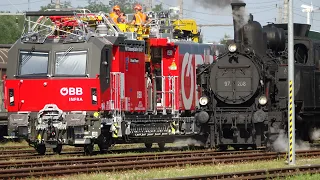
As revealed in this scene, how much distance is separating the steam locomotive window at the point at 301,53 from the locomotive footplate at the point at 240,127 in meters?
2.92

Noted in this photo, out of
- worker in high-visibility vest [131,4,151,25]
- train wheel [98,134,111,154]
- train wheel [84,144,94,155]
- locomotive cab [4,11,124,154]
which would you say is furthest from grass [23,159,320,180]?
worker in high-visibility vest [131,4,151,25]

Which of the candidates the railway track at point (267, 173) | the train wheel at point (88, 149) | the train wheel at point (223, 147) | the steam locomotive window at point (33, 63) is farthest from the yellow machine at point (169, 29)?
the railway track at point (267, 173)

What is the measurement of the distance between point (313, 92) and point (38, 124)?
357 inches

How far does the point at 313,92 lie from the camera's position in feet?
82.2

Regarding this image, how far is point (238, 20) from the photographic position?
77.7 ft

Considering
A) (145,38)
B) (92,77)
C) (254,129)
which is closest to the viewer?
(92,77)

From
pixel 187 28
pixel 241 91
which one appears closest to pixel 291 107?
pixel 241 91

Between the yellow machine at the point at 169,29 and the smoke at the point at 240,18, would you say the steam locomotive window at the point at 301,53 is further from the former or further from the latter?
the yellow machine at the point at 169,29

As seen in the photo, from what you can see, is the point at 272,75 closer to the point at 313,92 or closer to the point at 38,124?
the point at 313,92

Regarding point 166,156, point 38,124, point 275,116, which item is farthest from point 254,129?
point 38,124

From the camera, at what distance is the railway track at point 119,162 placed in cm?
1694

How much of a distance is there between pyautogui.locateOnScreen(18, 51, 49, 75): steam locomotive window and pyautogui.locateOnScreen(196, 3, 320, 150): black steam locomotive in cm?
501

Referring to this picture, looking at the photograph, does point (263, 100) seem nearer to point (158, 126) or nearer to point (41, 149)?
point (158, 126)

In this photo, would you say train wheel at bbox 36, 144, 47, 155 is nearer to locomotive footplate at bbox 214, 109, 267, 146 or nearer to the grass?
locomotive footplate at bbox 214, 109, 267, 146
